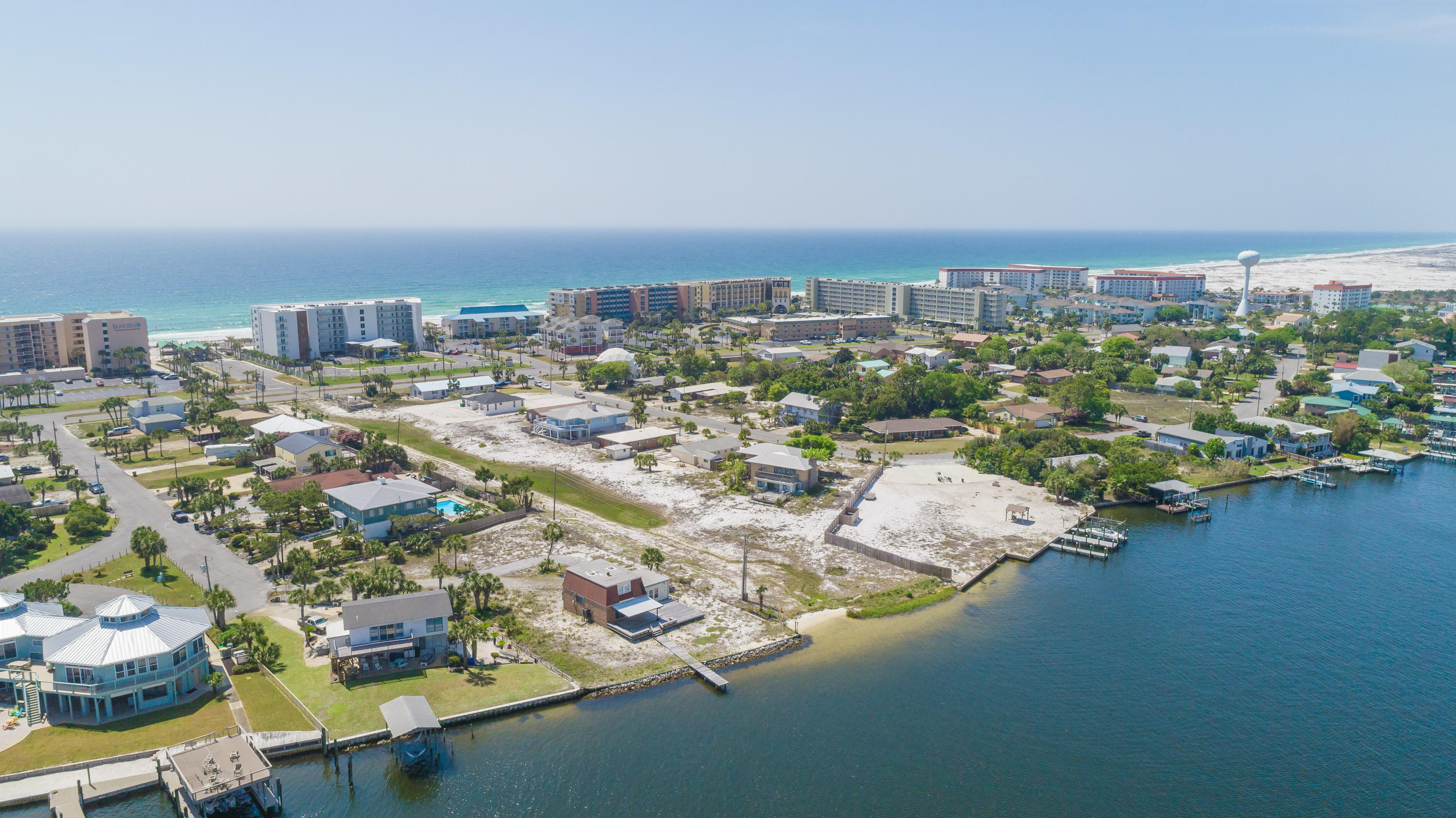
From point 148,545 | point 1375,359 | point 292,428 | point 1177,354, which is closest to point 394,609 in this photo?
Result: point 148,545

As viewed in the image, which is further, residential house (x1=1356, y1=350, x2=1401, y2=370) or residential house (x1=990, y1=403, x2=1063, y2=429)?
residential house (x1=1356, y1=350, x2=1401, y2=370)

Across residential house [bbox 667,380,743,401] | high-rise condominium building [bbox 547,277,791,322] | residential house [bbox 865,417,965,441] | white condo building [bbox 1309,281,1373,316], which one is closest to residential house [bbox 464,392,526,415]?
residential house [bbox 667,380,743,401]

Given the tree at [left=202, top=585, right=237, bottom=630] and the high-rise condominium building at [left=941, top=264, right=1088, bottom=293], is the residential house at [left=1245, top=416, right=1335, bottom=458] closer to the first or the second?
the tree at [left=202, top=585, right=237, bottom=630]

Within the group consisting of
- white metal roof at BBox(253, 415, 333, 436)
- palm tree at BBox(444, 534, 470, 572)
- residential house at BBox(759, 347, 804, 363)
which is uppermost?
residential house at BBox(759, 347, 804, 363)

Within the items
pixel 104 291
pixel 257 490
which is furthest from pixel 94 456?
pixel 104 291

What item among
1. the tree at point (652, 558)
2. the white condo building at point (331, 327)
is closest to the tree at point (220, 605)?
the tree at point (652, 558)

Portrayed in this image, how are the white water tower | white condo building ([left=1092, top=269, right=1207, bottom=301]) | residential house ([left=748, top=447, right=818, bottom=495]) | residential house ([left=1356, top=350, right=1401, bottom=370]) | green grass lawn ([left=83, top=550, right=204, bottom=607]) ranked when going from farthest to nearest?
white condo building ([left=1092, top=269, right=1207, bottom=301]), the white water tower, residential house ([left=1356, top=350, right=1401, bottom=370]), residential house ([left=748, top=447, right=818, bottom=495]), green grass lawn ([left=83, top=550, right=204, bottom=607])

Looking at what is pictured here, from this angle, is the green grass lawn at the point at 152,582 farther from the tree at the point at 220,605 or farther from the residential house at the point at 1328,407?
the residential house at the point at 1328,407
